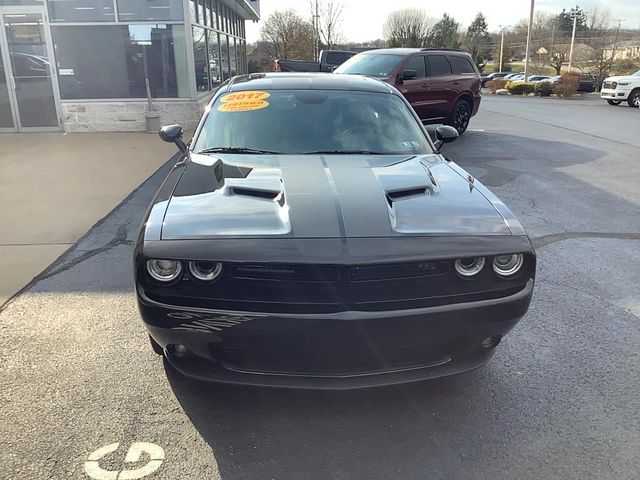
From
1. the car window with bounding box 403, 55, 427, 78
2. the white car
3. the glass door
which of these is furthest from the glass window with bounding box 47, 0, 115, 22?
the white car

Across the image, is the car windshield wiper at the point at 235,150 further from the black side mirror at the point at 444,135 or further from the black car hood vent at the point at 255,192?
the black side mirror at the point at 444,135

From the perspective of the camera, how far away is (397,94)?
4586 mm

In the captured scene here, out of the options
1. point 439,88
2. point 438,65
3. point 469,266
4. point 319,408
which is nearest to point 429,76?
point 439,88

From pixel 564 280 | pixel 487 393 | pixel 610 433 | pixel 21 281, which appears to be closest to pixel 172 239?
pixel 487 393

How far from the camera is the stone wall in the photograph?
12.2m

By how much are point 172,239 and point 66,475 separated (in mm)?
1115

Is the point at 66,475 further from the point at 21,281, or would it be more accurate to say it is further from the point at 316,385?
the point at 21,281

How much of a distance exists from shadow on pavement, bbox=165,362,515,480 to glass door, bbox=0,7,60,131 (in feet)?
37.3

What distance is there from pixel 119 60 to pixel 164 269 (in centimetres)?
1110

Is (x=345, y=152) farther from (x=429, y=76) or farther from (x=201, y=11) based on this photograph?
(x=201, y=11)

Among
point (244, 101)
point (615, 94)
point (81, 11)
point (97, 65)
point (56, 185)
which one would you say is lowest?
point (56, 185)

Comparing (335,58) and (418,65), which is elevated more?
(335,58)

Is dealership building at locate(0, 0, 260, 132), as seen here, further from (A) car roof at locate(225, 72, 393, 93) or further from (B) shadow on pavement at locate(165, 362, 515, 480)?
(B) shadow on pavement at locate(165, 362, 515, 480)

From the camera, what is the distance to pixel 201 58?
44.4 feet
